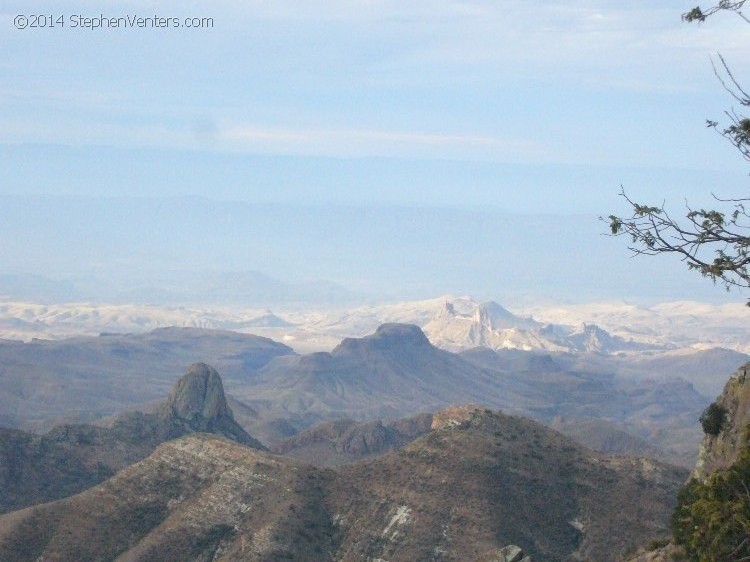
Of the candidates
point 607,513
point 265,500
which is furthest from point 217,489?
point 607,513

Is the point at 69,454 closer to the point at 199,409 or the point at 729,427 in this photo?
the point at 199,409

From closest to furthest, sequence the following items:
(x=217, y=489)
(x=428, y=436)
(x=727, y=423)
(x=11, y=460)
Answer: (x=727, y=423), (x=217, y=489), (x=428, y=436), (x=11, y=460)

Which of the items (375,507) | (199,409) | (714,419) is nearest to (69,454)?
A: (199,409)


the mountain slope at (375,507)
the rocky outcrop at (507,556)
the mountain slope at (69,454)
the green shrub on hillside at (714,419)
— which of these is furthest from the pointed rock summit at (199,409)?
the green shrub on hillside at (714,419)

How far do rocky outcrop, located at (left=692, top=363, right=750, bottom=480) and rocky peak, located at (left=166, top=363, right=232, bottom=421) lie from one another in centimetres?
13692

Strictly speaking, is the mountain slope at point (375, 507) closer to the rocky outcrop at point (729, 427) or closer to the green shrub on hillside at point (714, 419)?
→ the rocky outcrop at point (729, 427)

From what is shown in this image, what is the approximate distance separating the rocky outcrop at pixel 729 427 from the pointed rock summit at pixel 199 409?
132050 millimetres

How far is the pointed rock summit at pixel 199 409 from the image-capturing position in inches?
7520

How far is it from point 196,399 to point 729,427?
142 meters

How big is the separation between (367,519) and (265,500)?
29.3 feet

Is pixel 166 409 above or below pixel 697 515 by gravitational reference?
below

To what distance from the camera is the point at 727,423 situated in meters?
61.4

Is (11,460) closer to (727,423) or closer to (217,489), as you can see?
(217,489)

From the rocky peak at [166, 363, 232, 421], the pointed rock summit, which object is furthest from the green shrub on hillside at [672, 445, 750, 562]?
the rocky peak at [166, 363, 232, 421]
